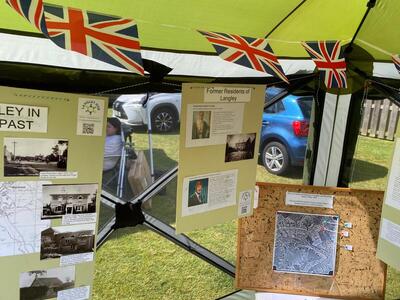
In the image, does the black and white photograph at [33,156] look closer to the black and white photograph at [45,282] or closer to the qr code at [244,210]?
the black and white photograph at [45,282]

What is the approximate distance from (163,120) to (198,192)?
237 centimetres

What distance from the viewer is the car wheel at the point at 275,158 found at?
13.9 feet

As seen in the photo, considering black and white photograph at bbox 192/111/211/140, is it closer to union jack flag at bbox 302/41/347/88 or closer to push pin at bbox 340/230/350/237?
union jack flag at bbox 302/41/347/88

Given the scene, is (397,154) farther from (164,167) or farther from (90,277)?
(164,167)

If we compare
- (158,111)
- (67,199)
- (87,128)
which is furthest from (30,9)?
(158,111)

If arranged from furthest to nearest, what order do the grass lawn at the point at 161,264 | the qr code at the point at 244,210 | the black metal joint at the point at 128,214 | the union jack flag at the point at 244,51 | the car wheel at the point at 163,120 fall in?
the car wheel at the point at 163,120 < the grass lawn at the point at 161,264 < the black metal joint at the point at 128,214 < the qr code at the point at 244,210 < the union jack flag at the point at 244,51

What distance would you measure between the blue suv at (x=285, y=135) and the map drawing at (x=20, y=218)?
122 inches

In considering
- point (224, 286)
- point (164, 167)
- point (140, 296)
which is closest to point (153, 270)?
point (140, 296)

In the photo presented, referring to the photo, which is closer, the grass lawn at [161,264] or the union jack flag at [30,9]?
the union jack flag at [30,9]

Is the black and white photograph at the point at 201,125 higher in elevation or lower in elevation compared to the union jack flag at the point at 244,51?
lower

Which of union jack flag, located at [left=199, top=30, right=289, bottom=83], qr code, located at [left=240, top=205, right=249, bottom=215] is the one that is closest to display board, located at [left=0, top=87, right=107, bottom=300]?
union jack flag, located at [left=199, top=30, right=289, bottom=83]

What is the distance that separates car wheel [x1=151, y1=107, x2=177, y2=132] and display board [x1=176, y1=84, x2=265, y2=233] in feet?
6.55

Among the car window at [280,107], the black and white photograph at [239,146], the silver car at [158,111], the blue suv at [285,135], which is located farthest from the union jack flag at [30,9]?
the car window at [280,107]

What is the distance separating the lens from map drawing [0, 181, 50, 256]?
106cm
